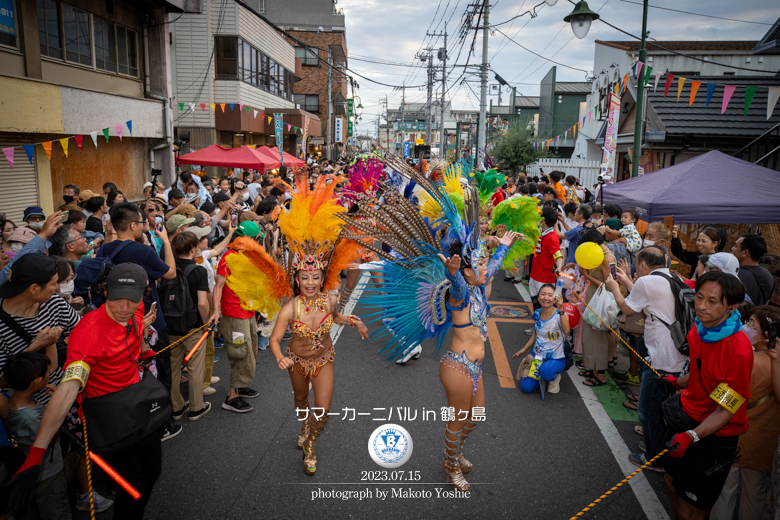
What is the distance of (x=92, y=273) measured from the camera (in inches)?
148

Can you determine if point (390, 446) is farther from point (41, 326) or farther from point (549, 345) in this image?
point (41, 326)

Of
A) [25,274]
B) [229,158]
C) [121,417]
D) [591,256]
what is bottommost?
Answer: [121,417]

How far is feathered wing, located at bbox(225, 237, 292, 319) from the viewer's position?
3645 millimetres

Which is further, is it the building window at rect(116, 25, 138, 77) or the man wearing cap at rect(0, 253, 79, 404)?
the building window at rect(116, 25, 138, 77)

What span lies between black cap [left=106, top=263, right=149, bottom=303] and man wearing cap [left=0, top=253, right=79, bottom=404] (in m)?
0.50

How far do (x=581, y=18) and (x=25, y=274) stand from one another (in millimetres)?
8905

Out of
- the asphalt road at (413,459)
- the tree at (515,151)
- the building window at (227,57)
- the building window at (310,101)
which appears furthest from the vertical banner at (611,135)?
the building window at (310,101)

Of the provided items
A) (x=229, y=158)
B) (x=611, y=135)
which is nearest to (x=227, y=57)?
(x=229, y=158)

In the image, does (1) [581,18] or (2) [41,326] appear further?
(1) [581,18]

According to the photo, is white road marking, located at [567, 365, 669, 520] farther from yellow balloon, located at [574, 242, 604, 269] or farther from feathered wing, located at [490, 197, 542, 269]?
feathered wing, located at [490, 197, 542, 269]

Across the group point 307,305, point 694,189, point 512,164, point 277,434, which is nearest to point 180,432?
point 277,434

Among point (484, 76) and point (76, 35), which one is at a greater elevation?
point (484, 76)

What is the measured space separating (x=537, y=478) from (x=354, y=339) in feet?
11.3

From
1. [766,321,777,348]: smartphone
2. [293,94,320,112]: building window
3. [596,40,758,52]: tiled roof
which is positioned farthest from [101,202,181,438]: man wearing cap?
[293,94,320,112]: building window
